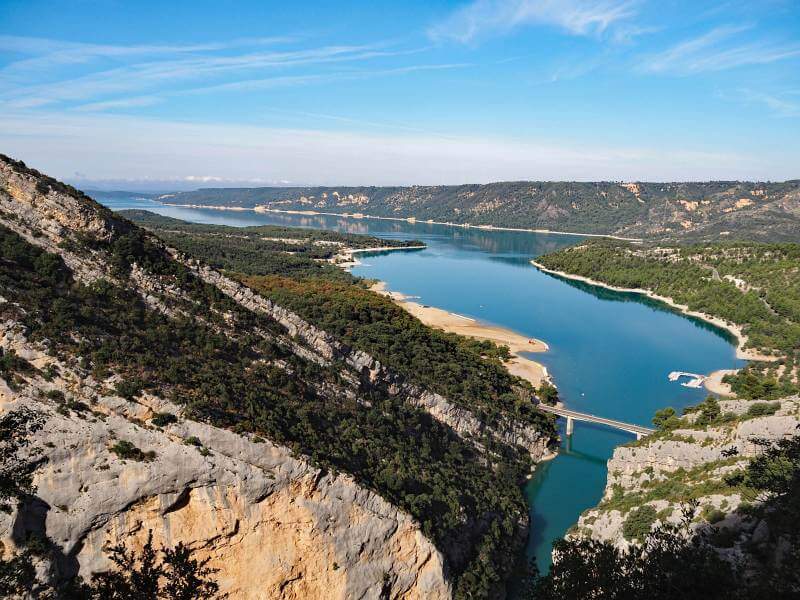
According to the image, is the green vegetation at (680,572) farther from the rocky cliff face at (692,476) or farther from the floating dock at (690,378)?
the floating dock at (690,378)

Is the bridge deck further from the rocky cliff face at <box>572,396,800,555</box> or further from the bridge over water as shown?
the rocky cliff face at <box>572,396,800,555</box>

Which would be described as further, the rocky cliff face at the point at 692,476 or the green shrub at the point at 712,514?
the rocky cliff face at the point at 692,476

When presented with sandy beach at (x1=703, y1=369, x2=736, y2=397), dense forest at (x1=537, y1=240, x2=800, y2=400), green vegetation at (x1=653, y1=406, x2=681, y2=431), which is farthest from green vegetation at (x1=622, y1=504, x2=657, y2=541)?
sandy beach at (x1=703, y1=369, x2=736, y2=397)

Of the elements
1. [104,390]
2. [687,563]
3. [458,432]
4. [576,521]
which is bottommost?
[576,521]

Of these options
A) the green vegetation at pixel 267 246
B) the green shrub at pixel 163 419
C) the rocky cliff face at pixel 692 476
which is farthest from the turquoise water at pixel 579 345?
the green shrub at pixel 163 419

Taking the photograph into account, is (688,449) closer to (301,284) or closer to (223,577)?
(223,577)

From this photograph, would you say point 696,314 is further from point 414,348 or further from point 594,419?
point 414,348

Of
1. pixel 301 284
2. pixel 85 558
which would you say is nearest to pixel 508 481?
pixel 85 558
